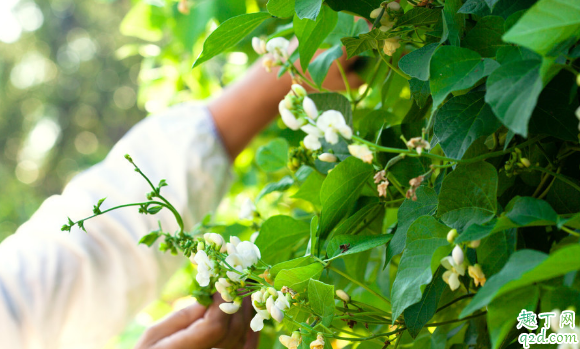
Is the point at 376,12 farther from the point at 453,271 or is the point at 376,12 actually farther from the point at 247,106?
the point at 247,106

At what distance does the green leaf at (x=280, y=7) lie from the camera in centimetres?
23

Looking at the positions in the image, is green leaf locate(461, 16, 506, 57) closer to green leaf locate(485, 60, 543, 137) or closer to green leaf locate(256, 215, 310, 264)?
green leaf locate(485, 60, 543, 137)

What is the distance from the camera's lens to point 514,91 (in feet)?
0.54

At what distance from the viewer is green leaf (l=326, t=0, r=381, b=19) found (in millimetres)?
234

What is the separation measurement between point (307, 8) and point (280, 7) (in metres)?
0.03

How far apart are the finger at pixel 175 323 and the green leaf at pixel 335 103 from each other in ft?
0.61

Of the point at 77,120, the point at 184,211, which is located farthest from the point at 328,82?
the point at 77,120

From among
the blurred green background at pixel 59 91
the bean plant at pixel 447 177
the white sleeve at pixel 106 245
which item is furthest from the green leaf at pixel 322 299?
the blurred green background at pixel 59 91

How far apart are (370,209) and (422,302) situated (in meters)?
0.06

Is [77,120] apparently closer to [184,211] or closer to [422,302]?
[184,211]

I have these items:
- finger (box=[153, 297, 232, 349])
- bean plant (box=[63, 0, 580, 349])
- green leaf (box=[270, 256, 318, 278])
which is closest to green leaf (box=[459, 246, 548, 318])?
bean plant (box=[63, 0, 580, 349])

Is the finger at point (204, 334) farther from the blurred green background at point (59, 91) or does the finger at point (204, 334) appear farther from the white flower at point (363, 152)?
the blurred green background at point (59, 91)

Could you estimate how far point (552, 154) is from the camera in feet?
0.72

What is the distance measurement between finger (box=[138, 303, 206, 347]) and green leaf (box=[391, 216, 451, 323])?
198 mm
